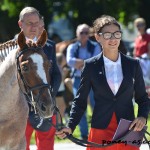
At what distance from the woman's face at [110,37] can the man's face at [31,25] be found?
3.97 feet

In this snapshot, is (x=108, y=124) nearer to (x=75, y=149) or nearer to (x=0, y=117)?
(x=0, y=117)

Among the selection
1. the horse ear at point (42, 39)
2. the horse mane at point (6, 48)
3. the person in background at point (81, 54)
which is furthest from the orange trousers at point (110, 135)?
the person in background at point (81, 54)

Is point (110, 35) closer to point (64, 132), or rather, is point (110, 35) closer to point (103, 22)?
point (103, 22)

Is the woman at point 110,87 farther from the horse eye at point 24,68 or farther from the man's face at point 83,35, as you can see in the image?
the man's face at point 83,35

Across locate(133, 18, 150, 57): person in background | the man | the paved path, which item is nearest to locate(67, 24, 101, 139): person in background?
the paved path

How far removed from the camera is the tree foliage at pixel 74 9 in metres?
21.4

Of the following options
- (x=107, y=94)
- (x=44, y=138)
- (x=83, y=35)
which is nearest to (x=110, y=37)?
(x=107, y=94)

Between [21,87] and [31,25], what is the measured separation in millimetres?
1247

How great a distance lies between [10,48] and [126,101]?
3.95ft

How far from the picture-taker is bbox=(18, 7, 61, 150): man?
705 cm

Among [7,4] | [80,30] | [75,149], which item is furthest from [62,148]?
[7,4]

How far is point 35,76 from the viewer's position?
5.74m

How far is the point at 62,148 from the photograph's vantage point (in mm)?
10703

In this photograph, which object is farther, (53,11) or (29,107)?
(53,11)
